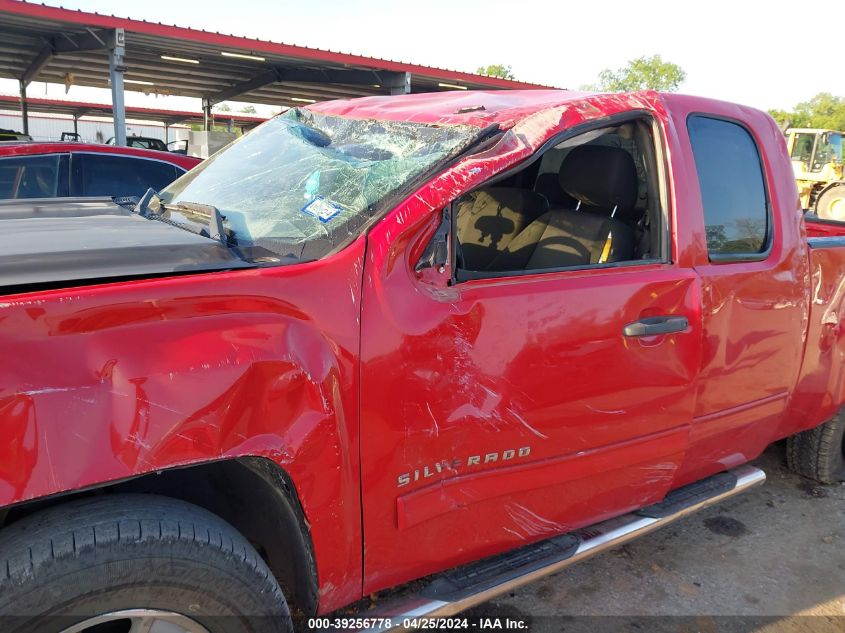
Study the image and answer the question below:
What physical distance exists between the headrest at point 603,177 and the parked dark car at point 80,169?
429 centimetres

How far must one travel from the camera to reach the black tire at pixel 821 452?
3449mm

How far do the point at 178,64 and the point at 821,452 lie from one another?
18520mm

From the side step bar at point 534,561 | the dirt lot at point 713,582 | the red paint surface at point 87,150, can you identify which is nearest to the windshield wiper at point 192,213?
the side step bar at point 534,561

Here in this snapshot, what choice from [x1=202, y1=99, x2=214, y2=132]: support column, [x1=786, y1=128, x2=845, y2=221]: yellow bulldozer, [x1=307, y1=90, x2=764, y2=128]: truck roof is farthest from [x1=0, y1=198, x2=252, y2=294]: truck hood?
[x1=202, y1=99, x2=214, y2=132]: support column

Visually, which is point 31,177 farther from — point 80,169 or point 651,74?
point 651,74

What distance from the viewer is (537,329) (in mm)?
1949

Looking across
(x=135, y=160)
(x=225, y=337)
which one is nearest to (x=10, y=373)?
(x=225, y=337)

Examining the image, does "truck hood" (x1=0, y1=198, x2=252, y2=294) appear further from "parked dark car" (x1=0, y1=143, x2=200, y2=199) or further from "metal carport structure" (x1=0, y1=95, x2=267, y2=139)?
"metal carport structure" (x1=0, y1=95, x2=267, y2=139)

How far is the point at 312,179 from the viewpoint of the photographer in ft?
7.07

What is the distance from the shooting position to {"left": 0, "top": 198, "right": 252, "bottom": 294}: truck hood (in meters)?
1.46

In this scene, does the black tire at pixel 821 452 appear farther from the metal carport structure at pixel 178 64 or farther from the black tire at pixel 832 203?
the metal carport structure at pixel 178 64

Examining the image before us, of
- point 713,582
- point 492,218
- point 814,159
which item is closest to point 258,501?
point 492,218

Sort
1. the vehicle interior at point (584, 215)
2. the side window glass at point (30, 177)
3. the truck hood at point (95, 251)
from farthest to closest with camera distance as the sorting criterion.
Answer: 1. the side window glass at point (30, 177)
2. the vehicle interior at point (584, 215)
3. the truck hood at point (95, 251)

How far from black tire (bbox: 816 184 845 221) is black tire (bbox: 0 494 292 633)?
600 inches
